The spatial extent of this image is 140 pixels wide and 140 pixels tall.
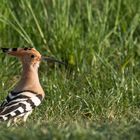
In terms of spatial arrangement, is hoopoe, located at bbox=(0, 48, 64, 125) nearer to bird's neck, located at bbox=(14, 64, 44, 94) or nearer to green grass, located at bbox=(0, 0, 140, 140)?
bird's neck, located at bbox=(14, 64, 44, 94)

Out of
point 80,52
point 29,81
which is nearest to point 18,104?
point 29,81

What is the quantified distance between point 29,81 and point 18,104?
41 cm

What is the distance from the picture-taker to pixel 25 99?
486cm

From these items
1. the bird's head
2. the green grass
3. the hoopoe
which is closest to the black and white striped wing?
the hoopoe

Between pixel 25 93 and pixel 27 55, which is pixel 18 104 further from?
pixel 27 55

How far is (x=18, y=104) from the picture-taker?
479 cm

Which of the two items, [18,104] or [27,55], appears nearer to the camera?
[18,104]

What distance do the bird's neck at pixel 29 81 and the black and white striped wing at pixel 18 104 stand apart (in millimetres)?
98

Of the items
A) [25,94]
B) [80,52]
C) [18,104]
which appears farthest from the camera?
[80,52]

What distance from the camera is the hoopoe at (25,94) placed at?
4.76 meters

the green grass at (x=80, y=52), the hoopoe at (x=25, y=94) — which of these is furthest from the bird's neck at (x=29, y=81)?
the green grass at (x=80, y=52)

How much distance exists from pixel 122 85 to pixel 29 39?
1453 millimetres

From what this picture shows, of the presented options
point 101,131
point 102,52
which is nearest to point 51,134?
point 101,131

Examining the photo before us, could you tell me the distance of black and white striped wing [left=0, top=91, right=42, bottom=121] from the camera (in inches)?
187
